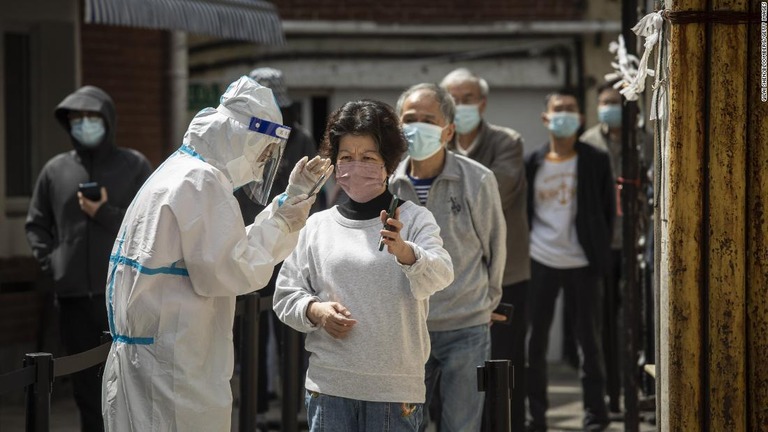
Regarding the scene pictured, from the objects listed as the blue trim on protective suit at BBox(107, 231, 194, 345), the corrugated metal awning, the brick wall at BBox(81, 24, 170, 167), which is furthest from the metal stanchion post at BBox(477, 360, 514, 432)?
the brick wall at BBox(81, 24, 170, 167)

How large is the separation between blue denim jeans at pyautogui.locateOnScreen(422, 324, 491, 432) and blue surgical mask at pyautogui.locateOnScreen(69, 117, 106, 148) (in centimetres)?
286

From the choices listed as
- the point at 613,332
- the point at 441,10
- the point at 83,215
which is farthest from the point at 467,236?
the point at 441,10

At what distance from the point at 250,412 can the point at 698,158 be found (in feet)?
10.9

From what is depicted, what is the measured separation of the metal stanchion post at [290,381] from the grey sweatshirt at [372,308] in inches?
89.7

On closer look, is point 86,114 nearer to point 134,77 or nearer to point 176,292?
point 134,77

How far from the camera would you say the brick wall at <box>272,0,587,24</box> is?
1327cm

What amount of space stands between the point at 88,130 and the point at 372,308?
143 inches

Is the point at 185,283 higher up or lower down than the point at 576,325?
higher up

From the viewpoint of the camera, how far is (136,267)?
4602mm

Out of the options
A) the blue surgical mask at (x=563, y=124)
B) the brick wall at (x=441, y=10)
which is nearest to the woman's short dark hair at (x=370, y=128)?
the blue surgical mask at (x=563, y=124)

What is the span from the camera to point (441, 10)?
13414mm

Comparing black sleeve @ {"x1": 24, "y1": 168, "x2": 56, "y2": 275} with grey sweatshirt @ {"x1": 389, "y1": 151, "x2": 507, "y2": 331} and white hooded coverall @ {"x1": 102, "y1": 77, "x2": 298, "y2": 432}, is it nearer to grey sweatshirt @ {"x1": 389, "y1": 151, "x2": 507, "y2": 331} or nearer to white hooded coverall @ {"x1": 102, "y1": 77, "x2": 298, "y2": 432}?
grey sweatshirt @ {"x1": 389, "y1": 151, "x2": 507, "y2": 331}

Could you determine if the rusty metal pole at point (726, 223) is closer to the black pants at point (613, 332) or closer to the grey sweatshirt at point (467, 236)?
the grey sweatshirt at point (467, 236)

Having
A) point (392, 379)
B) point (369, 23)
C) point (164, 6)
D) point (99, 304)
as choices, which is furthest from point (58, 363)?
point (369, 23)
